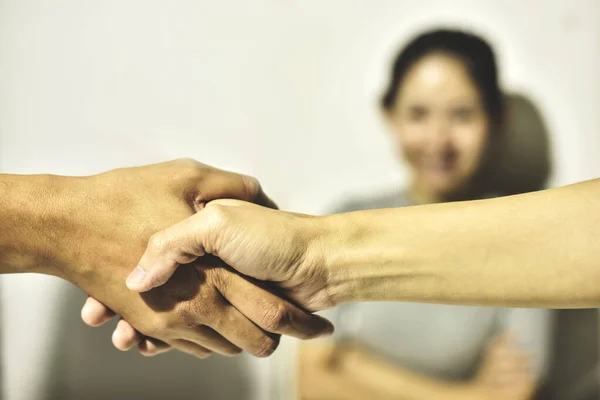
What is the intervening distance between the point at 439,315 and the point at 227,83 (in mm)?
959

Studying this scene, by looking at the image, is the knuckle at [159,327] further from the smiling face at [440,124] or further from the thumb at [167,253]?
the smiling face at [440,124]

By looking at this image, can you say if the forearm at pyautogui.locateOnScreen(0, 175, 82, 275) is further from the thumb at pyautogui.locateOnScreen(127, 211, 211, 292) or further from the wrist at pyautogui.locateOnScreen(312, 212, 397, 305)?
the wrist at pyautogui.locateOnScreen(312, 212, 397, 305)

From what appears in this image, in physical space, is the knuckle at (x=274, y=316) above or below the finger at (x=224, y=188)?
below

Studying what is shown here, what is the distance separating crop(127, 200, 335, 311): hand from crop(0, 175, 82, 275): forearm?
0.16m

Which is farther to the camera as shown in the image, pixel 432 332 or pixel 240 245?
pixel 432 332

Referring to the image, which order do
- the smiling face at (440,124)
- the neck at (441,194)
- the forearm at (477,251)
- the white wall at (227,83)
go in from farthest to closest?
the neck at (441,194)
the smiling face at (440,124)
the white wall at (227,83)
the forearm at (477,251)

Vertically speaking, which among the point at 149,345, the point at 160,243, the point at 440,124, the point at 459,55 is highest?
the point at 459,55

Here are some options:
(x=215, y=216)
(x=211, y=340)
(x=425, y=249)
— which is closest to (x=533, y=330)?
(x=425, y=249)

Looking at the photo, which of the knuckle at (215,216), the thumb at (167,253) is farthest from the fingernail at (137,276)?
the knuckle at (215,216)

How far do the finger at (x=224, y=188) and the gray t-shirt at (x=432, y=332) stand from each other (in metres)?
0.70

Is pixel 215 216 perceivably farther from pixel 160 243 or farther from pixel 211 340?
pixel 211 340

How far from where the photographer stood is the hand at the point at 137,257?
817mm

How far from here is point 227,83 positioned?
1.40 metres

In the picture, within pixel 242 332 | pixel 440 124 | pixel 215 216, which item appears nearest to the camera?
pixel 215 216
